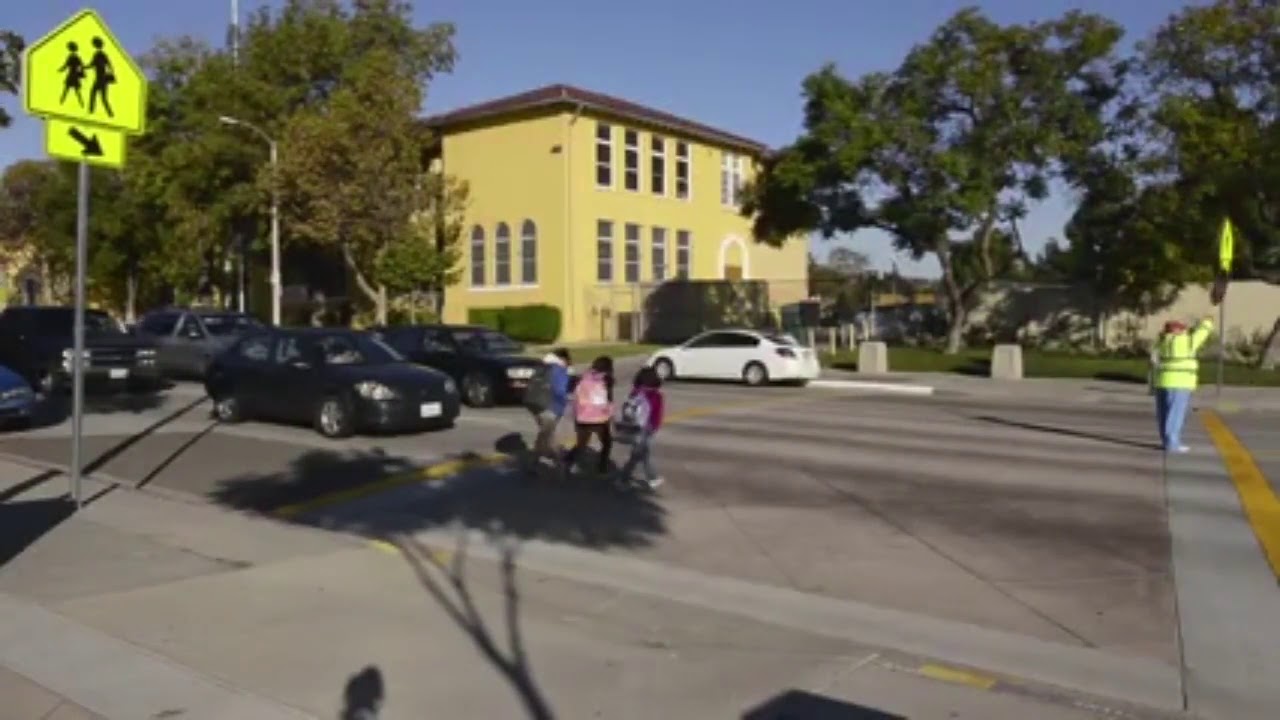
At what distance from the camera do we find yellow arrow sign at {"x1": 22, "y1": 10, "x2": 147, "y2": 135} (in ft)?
30.2

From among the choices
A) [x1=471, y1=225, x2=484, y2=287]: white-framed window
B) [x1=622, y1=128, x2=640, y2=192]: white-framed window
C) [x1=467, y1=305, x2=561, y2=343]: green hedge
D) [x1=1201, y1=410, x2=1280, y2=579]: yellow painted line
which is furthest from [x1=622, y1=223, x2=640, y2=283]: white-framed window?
[x1=1201, y1=410, x2=1280, y2=579]: yellow painted line

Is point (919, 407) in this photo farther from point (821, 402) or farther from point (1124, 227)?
point (1124, 227)

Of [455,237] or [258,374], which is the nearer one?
[258,374]

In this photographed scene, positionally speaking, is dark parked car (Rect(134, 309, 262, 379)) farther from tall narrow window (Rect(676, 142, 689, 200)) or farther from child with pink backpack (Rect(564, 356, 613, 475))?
tall narrow window (Rect(676, 142, 689, 200))

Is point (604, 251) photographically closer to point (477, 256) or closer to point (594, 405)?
point (477, 256)

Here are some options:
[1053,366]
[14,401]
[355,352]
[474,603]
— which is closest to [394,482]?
[355,352]

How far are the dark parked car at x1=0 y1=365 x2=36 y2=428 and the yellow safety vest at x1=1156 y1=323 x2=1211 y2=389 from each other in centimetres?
1436

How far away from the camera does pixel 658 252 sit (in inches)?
1779

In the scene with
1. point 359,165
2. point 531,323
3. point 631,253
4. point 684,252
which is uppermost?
point 359,165

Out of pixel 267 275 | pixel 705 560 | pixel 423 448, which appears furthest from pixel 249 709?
pixel 267 275

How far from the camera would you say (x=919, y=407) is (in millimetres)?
21391

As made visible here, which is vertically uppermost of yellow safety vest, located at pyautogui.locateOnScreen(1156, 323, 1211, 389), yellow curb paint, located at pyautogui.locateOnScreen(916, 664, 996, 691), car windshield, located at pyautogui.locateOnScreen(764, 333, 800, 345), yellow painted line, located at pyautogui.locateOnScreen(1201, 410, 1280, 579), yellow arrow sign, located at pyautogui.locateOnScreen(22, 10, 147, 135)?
yellow arrow sign, located at pyautogui.locateOnScreen(22, 10, 147, 135)

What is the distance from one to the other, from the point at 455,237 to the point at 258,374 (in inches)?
1094

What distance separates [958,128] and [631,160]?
13.4m
